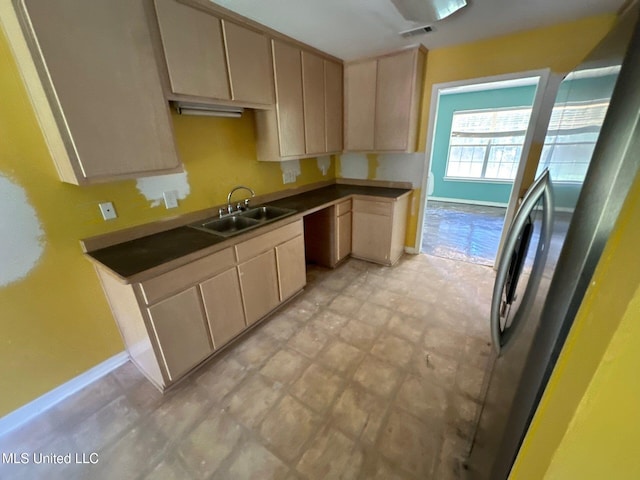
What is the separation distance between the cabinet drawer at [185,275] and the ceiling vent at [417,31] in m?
2.37

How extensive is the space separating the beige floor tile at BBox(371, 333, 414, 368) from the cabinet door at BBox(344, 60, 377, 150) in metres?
2.16

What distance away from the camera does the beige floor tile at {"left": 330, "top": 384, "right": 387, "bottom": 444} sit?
141cm

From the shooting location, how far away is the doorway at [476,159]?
4445 millimetres

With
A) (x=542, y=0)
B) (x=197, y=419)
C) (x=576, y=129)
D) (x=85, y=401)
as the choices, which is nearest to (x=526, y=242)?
(x=576, y=129)

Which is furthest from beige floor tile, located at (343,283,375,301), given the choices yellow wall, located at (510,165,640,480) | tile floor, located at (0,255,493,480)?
yellow wall, located at (510,165,640,480)

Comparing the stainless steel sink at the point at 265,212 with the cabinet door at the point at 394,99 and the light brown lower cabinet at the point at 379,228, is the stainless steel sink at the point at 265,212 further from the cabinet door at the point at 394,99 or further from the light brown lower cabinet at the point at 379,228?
the cabinet door at the point at 394,99

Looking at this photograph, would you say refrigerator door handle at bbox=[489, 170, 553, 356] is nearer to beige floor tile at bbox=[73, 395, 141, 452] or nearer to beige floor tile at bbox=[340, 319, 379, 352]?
beige floor tile at bbox=[340, 319, 379, 352]

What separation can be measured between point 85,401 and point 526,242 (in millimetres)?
2589

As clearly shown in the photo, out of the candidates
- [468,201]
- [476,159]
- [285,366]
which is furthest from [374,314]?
[476,159]

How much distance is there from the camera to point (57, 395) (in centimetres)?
165

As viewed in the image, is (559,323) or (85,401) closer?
(559,323)

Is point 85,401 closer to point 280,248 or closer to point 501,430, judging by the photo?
point 280,248

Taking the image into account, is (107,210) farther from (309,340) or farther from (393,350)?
(393,350)

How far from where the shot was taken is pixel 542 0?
1784mm
